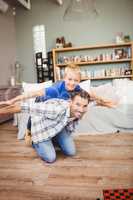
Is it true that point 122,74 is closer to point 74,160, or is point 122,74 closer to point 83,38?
point 83,38

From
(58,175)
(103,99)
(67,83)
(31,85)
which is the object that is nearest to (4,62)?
(31,85)

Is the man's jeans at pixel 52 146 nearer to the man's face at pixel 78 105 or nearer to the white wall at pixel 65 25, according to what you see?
the man's face at pixel 78 105

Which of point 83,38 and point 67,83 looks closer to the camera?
point 67,83

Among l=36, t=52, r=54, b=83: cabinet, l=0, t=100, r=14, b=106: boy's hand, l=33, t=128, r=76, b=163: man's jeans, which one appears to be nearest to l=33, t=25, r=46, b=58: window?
l=36, t=52, r=54, b=83: cabinet

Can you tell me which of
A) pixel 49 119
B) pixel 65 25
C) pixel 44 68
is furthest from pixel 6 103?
pixel 65 25

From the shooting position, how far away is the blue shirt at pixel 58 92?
3.06 feet

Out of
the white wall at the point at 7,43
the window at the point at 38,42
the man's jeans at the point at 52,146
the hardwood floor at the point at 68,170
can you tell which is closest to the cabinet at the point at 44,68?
the window at the point at 38,42

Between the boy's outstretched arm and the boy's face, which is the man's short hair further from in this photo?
the boy's outstretched arm

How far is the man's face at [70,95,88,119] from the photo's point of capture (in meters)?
0.93

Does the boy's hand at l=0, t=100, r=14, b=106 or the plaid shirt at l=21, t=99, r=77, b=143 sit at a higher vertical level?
the boy's hand at l=0, t=100, r=14, b=106

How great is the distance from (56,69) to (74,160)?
0.56 meters

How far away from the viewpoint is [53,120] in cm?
112

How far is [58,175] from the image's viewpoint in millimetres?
1129

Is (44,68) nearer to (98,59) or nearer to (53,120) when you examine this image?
(53,120)
